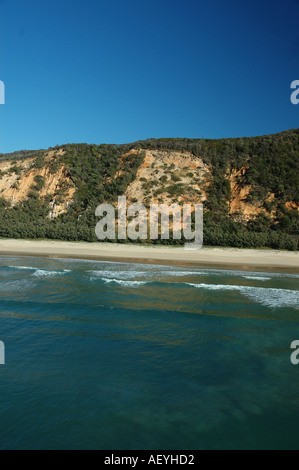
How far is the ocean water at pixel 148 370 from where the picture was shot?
5.54 metres

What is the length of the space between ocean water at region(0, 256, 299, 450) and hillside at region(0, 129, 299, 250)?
17.8 metres

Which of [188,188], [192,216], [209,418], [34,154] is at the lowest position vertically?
[209,418]

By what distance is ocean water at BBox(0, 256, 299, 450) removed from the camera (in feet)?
18.2

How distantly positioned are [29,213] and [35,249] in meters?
14.6

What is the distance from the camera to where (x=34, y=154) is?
54875 millimetres

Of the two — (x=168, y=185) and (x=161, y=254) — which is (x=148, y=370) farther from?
(x=168, y=185)

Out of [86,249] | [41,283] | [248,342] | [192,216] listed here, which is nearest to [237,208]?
[192,216]

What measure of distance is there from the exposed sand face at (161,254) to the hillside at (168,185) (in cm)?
207

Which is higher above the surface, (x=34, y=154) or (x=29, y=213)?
(x=34, y=154)

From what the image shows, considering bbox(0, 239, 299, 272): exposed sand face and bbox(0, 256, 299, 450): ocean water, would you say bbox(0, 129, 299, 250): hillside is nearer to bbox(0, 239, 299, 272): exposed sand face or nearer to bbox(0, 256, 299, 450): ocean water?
bbox(0, 239, 299, 272): exposed sand face
